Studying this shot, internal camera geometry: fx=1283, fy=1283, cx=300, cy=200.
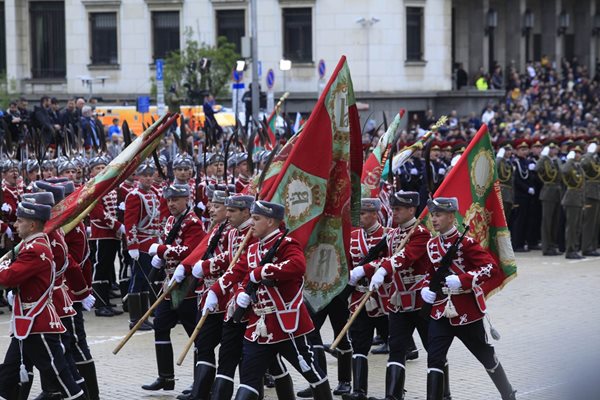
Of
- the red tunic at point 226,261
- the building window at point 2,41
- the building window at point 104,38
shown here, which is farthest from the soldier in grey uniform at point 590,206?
the building window at point 2,41

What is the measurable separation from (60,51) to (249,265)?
3822cm

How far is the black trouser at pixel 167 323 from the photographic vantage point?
10.8m

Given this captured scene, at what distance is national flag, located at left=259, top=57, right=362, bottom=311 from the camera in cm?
980

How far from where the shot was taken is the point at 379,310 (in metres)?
11.0

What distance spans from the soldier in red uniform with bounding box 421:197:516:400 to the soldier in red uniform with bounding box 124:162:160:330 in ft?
16.6

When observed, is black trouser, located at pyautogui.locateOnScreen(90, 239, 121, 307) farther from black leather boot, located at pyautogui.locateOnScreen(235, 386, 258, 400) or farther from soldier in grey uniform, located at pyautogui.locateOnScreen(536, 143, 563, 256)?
soldier in grey uniform, located at pyautogui.locateOnScreen(536, 143, 563, 256)

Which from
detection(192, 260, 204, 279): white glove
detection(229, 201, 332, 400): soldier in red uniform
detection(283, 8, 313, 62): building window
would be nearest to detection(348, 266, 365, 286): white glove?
detection(192, 260, 204, 279): white glove

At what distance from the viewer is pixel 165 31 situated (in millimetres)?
44406

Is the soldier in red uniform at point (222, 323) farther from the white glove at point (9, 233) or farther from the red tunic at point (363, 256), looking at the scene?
the white glove at point (9, 233)

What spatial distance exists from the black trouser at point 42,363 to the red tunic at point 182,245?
1.85 metres

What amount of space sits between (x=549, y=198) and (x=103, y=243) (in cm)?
942

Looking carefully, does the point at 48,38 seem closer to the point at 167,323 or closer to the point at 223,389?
the point at 167,323

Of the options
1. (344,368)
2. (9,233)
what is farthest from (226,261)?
(9,233)

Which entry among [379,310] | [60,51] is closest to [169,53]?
[60,51]
